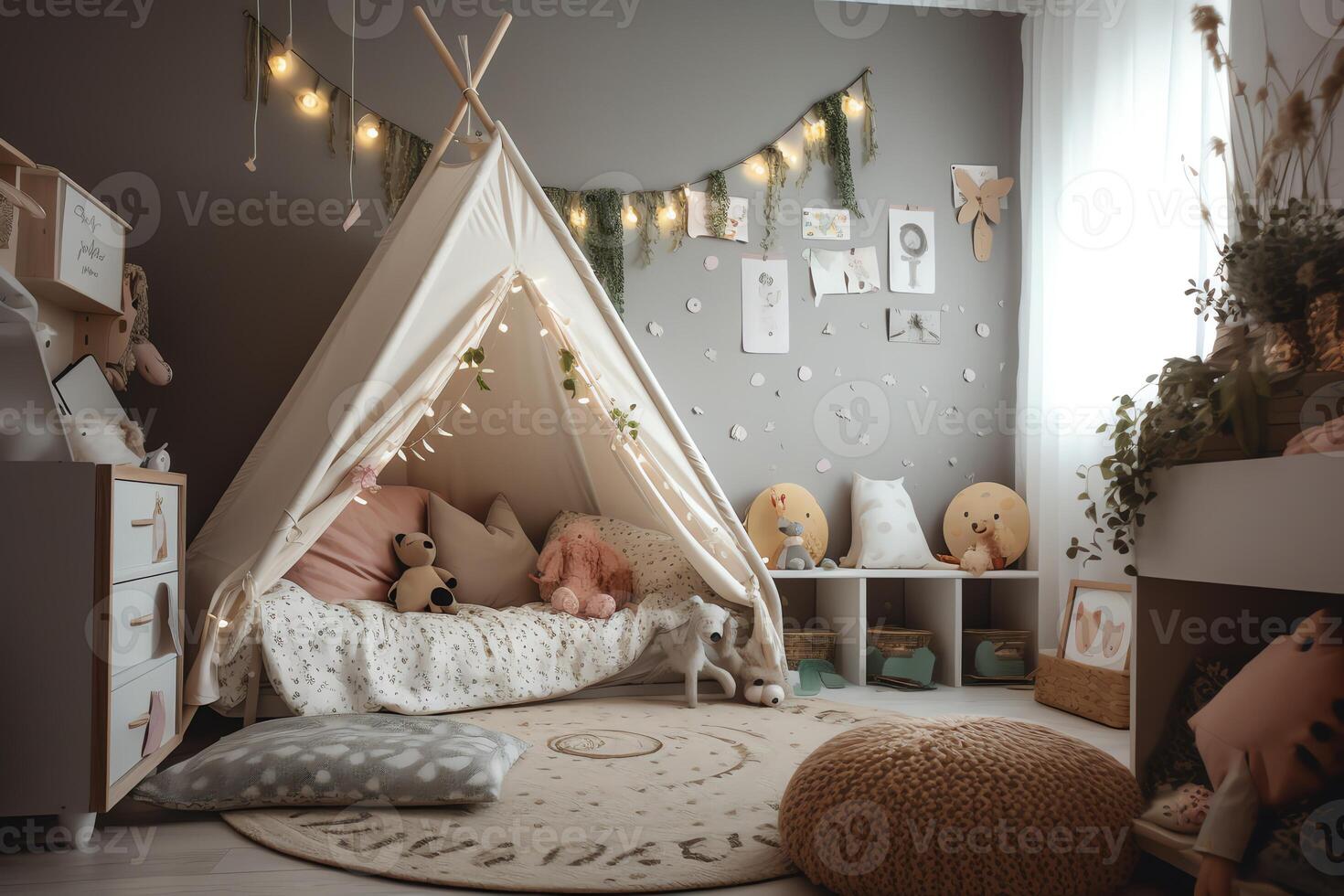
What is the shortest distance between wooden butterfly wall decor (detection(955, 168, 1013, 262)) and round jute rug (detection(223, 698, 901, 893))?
2409 millimetres

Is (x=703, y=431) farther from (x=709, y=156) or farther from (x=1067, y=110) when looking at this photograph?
(x=1067, y=110)

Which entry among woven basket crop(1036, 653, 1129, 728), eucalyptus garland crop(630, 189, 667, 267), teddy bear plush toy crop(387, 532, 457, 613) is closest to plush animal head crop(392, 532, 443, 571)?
teddy bear plush toy crop(387, 532, 457, 613)

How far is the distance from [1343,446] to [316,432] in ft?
8.57

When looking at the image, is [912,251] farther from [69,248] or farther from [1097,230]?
[69,248]

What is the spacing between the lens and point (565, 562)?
3.33 metres

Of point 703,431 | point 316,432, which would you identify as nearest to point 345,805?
point 316,432

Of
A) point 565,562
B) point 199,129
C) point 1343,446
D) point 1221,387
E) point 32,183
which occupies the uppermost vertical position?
point 199,129

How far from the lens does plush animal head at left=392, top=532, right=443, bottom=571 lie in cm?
320

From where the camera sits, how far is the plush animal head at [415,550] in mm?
3195

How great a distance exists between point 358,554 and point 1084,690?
2471 millimetres
